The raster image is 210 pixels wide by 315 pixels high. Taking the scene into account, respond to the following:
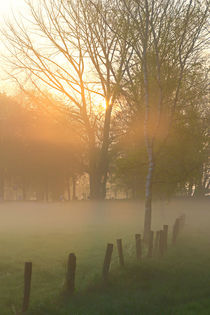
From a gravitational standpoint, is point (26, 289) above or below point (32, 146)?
below

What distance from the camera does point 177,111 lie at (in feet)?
98.3

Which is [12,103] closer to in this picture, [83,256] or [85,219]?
[85,219]

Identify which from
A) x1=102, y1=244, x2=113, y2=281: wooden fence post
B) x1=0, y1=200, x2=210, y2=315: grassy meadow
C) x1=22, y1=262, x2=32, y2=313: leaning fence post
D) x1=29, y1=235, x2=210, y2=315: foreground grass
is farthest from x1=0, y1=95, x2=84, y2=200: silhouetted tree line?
x1=22, y1=262, x2=32, y2=313: leaning fence post

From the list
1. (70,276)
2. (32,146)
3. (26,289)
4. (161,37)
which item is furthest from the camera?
(32,146)

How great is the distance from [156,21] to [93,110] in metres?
21.7

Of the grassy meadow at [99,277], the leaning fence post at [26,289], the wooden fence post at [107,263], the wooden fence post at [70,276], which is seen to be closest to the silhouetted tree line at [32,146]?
the grassy meadow at [99,277]

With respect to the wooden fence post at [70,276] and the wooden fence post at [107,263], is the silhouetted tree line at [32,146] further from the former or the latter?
the wooden fence post at [70,276]

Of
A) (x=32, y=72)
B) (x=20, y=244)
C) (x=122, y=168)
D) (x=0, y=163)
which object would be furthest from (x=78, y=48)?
(x=0, y=163)

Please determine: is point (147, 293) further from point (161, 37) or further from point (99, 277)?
point (161, 37)

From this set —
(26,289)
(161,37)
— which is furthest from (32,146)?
(26,289)

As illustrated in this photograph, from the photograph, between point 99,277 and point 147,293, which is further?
point 99,277

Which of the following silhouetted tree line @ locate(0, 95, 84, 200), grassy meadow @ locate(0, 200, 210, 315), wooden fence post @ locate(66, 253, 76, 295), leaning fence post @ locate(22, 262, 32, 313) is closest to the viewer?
leaning fence post @ locate(22, 262, 32, 313)

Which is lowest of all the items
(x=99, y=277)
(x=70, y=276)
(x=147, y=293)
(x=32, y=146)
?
(x=147, y=293)

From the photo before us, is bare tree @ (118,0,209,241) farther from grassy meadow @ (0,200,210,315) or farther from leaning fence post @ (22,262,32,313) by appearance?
leaning fence post @ (22,262,32,313)
